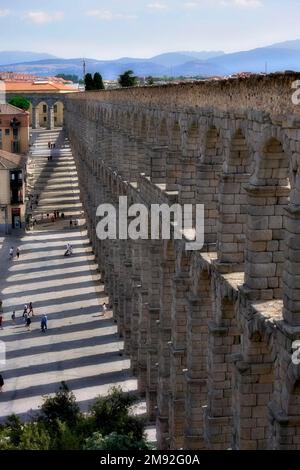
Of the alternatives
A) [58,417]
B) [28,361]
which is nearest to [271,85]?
[58,417]

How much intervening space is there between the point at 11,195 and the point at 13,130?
104ft

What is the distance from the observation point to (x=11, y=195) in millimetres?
87750

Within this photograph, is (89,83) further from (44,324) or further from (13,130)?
(44,324)

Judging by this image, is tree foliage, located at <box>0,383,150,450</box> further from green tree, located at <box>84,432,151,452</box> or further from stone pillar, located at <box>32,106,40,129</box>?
stone pillar, located at <box>32,106,40,129</box>

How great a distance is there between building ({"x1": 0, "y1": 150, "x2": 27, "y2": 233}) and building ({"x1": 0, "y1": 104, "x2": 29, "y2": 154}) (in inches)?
1091

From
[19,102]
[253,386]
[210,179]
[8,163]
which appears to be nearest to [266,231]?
[253,386]

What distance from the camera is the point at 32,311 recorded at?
54.9 metres

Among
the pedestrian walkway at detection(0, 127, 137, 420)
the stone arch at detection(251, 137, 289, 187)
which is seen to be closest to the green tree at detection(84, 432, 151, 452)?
the stone arch at detection(251, 137, 289, 187)

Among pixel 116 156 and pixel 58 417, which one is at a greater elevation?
pixel 116 156

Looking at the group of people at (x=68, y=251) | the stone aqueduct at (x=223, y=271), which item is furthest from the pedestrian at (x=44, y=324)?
the group of people at (x=68, y=251)

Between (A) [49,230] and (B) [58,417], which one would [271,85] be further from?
(A) [49,230]

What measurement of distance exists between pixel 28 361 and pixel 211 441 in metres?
23.8

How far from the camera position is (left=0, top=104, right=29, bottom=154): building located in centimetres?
11569

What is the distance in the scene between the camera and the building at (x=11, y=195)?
87.6 m
